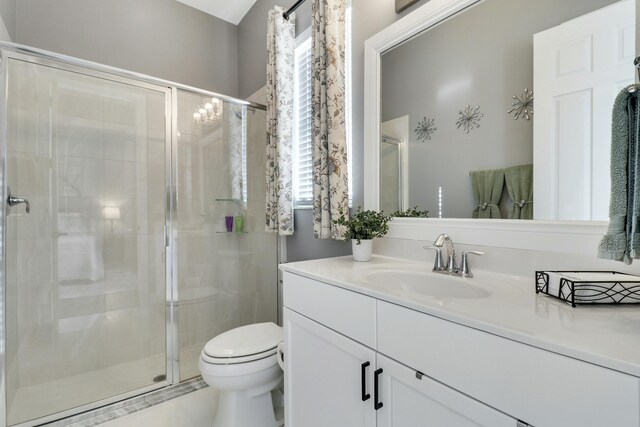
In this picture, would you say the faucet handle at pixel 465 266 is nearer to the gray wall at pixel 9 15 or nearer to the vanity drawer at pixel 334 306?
the vanity drawer at pixel 334 306

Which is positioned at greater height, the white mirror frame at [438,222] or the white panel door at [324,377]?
the white mirror frame at [438,222]

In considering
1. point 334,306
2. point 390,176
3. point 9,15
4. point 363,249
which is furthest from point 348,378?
point 9,15

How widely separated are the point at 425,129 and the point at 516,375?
99 centimetres

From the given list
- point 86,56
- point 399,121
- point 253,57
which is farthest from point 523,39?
point 86,56

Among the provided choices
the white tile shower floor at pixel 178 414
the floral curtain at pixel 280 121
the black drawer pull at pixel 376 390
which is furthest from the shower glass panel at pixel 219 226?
the black drawer pull at pixel 376 390

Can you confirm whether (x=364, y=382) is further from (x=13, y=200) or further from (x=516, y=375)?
(x=13, y=200)

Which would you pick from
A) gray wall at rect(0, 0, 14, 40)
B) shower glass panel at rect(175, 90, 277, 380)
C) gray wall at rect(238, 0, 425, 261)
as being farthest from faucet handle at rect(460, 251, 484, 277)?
gray wall at rect(0, 0, 14, 40)

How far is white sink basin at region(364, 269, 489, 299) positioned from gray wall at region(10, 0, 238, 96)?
92.9 inches

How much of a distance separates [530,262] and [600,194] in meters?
0.27

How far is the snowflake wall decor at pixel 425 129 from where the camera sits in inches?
50.4

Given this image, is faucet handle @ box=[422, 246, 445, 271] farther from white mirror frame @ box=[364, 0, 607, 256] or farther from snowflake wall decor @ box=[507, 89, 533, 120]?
snowflake wall decor @ box=[507, 89, 533, 120]

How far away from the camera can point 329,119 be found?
1468mm

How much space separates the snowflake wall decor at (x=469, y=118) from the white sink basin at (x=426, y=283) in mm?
568

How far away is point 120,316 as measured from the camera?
194 centimetres
